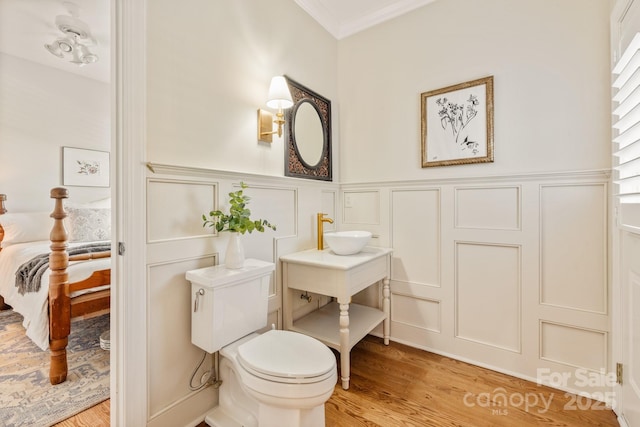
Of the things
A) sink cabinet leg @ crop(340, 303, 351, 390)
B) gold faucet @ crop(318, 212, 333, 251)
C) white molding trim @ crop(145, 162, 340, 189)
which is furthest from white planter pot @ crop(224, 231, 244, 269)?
gold faucet @ crop(318, 212, 333, 251)

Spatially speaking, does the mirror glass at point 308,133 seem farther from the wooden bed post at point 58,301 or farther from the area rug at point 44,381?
the area rug at point 44,381

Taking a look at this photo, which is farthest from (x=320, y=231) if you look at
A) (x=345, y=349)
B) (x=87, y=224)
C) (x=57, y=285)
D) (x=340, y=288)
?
(x=87, y=224)

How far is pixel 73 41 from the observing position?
2.56m

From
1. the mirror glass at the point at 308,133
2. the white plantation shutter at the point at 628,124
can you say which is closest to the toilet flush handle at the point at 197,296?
the mirror glass at the point at 308,133

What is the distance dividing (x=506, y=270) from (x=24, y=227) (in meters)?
4.46

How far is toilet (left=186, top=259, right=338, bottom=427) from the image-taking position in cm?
109

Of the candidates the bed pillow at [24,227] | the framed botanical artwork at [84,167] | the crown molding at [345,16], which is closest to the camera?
the crown molding at [345,16]

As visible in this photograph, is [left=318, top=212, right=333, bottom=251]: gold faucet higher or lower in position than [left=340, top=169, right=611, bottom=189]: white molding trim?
lower

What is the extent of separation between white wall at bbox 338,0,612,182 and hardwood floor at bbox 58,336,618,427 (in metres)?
1.32

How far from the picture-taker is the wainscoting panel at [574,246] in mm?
1579

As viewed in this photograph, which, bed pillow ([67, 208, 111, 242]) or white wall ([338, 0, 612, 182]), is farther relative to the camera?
bed pillow ([67, 208, 111, 242])

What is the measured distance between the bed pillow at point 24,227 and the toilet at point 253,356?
9.52ft

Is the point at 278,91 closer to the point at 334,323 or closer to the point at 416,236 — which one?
the point at 416,236

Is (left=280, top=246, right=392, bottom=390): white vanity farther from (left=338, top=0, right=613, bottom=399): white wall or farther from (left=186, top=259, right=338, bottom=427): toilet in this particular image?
(left=186, top=259, right=338, bottom=427): toilet
